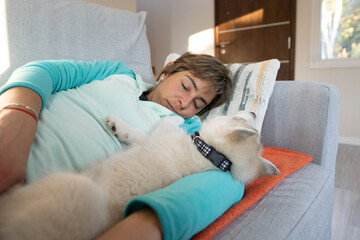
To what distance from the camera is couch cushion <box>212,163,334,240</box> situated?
0.67 m

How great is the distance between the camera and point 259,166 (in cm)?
92

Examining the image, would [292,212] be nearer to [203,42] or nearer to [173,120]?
[173,120]

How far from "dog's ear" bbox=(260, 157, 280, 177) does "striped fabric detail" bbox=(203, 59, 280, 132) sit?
0.40 metres

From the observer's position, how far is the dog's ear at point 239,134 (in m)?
0.88

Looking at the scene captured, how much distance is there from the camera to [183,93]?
1289 millimetres

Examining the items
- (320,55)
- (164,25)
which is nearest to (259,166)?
(320,55)

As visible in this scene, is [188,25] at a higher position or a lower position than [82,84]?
higher

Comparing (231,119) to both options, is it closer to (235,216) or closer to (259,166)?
(259,166)

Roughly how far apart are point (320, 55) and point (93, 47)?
351 centimetres

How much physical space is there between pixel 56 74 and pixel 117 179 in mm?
580

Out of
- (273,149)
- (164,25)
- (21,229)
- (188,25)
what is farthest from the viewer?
(164,25)

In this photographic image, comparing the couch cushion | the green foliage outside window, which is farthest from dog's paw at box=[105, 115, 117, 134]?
the green foliage outside window

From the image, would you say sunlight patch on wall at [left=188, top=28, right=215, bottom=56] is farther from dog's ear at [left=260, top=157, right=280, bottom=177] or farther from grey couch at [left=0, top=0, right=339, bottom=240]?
dog's ear at [left=260, top=157, right=280, bottom=177]

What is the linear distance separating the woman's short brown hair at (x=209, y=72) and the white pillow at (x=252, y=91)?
2.1 inches
